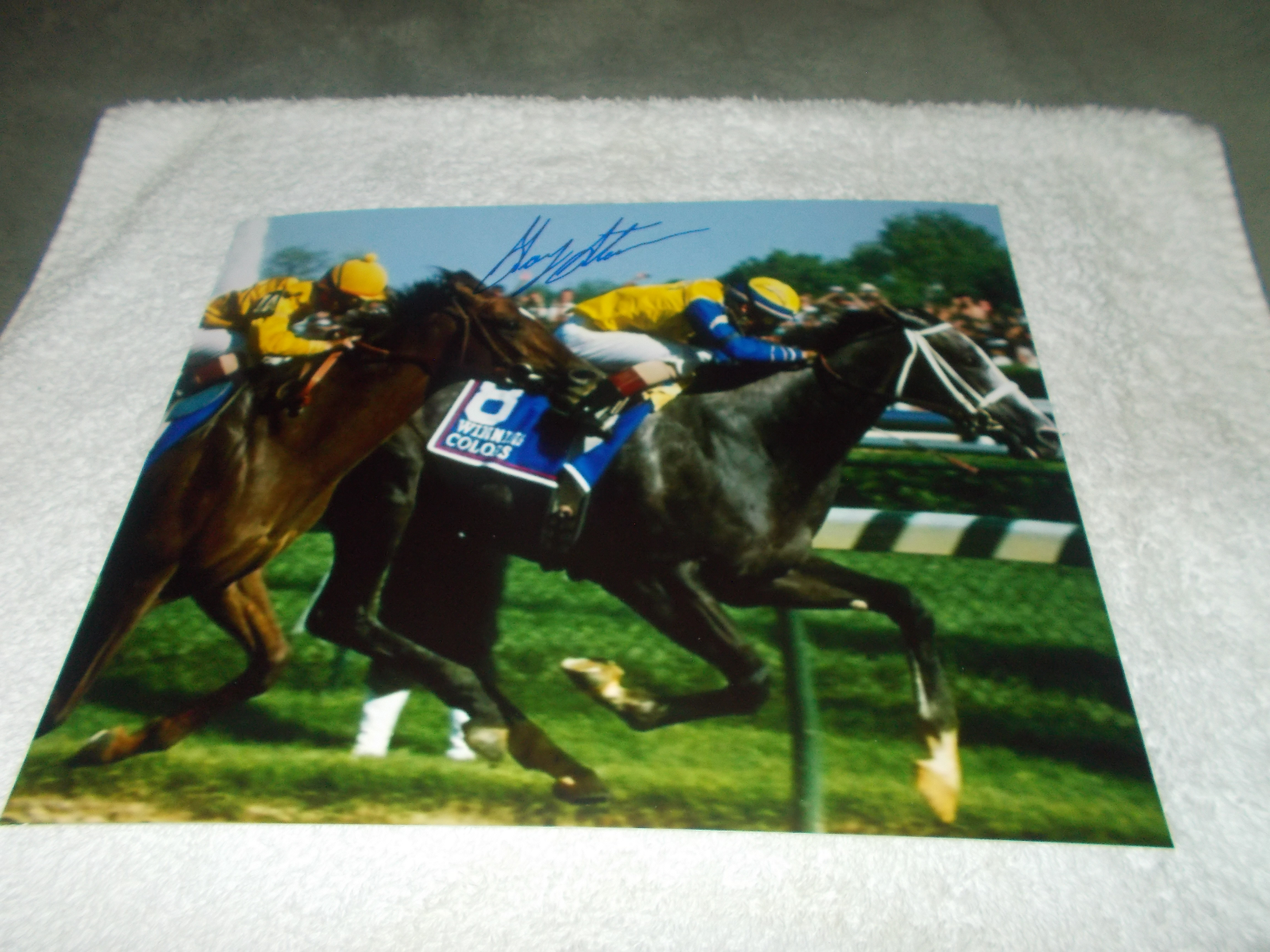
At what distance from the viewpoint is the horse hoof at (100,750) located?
103 cm

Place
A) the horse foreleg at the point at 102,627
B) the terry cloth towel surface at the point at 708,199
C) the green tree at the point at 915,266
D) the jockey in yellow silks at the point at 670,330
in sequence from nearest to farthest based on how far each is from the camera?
the terry cloth towel surface at the point at 708,199 → the horse foreleg at the point at 102,627 → the jockey in yellow silks at the point at 670,330 → the green tree at the point at 915,266

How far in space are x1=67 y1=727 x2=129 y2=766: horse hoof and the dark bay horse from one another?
26 centimetres

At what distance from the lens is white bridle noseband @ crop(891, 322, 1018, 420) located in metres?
1.21

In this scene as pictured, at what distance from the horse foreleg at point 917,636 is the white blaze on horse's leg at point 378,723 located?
47 centimetres

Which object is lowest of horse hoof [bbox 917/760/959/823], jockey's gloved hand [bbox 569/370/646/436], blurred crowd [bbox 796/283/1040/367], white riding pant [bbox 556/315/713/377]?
horse hoof [bbox 917/760/959/823]

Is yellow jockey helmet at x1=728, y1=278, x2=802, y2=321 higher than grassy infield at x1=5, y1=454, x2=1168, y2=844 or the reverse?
higher

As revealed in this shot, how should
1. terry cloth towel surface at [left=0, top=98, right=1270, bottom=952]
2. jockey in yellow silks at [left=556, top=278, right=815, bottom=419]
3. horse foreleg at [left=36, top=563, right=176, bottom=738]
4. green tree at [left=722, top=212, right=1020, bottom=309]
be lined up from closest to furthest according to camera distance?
terry cloth towel surface at [left=0, top=98, right=1270, bottom=952] < horse foreleg at [left=36, top=563, right=176, bottom=738] < jockey in yellow silks at [left=556, top=278, right=815, bottom=419] < green tree at [left=722, top=212, right=1020, bottom=309]


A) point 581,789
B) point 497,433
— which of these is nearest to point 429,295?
point 497,433

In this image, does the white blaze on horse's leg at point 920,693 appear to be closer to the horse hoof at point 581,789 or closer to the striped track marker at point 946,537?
the striped track marker at point 946,537

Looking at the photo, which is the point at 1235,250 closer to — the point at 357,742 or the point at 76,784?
the point at 357,742

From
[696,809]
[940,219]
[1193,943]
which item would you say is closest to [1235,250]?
[940,219]

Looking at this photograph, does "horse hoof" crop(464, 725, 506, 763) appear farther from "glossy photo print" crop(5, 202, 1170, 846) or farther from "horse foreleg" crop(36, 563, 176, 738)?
"horse foreleg" crop(36, 563, 176, 738)

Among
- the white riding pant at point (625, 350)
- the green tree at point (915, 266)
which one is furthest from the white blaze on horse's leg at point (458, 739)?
the green tree at point (915, 266)

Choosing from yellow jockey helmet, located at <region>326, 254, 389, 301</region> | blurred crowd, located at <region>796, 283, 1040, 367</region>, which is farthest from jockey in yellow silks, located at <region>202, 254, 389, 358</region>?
blurred crowd, located at <region>796, 283, 1040, 367</region>
